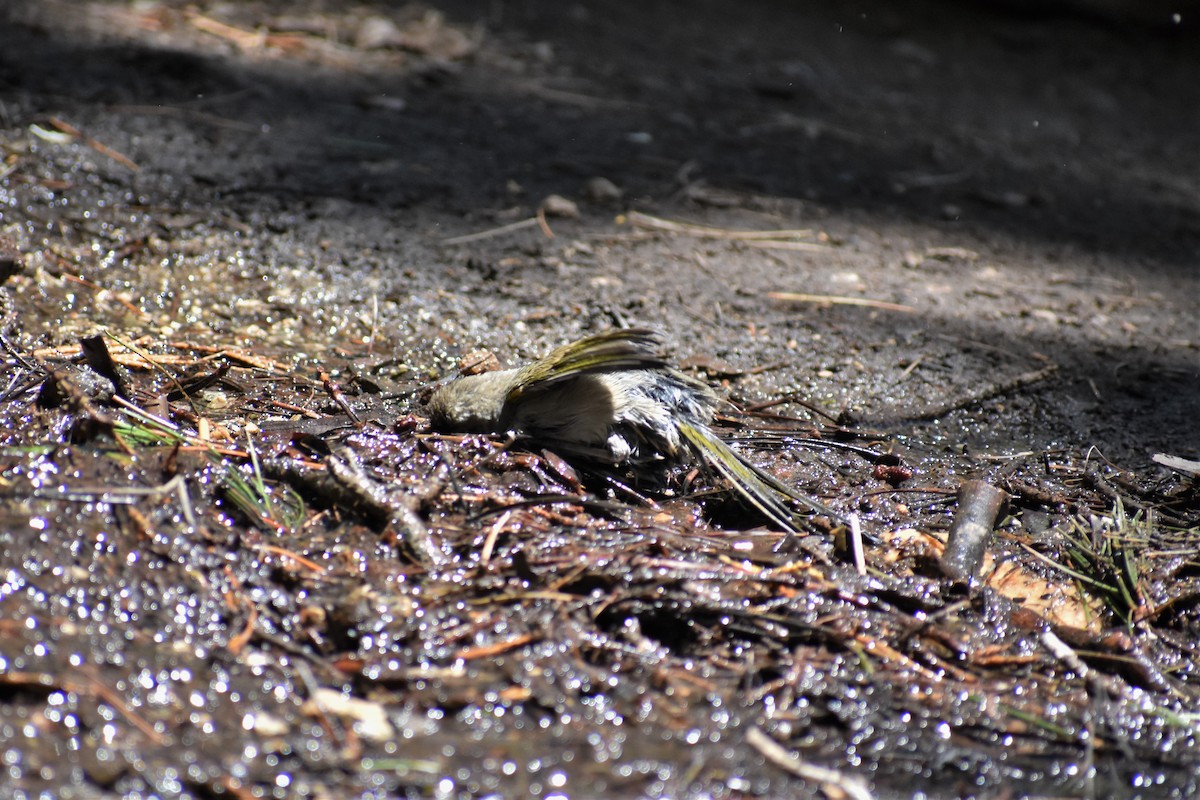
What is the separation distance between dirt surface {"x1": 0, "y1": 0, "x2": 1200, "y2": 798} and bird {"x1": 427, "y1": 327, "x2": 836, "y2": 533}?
0.26 feet

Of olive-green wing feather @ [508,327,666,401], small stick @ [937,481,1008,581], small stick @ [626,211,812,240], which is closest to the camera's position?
small stick @ [937,481,1008,581]

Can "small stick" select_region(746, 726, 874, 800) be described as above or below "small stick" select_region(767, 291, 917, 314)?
below

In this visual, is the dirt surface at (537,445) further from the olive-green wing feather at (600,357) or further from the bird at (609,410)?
the olive-green wing feather at (600,357)

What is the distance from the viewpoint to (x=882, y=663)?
184 cm

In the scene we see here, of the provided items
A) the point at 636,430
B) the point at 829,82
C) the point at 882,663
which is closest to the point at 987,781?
the point at 882,663

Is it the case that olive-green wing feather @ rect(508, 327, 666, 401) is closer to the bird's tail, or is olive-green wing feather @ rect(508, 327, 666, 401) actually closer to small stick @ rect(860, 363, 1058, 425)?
the bird's tail

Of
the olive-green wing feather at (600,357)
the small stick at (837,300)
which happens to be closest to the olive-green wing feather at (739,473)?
the olive-green wing feather at (600,357)

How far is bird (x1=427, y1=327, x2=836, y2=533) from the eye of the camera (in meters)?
2.25

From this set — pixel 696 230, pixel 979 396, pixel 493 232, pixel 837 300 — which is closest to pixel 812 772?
pixel 979 396

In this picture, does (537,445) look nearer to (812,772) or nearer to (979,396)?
(812,772)

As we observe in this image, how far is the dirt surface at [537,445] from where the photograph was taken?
1614 mm

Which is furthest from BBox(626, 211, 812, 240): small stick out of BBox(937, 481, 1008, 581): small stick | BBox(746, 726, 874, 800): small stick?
BBox(746, 726, 874, 800): small stick

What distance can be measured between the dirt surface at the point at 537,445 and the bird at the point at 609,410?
0.26ft

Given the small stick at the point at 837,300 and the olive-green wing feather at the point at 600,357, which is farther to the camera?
the small stick at the point at 837,300
